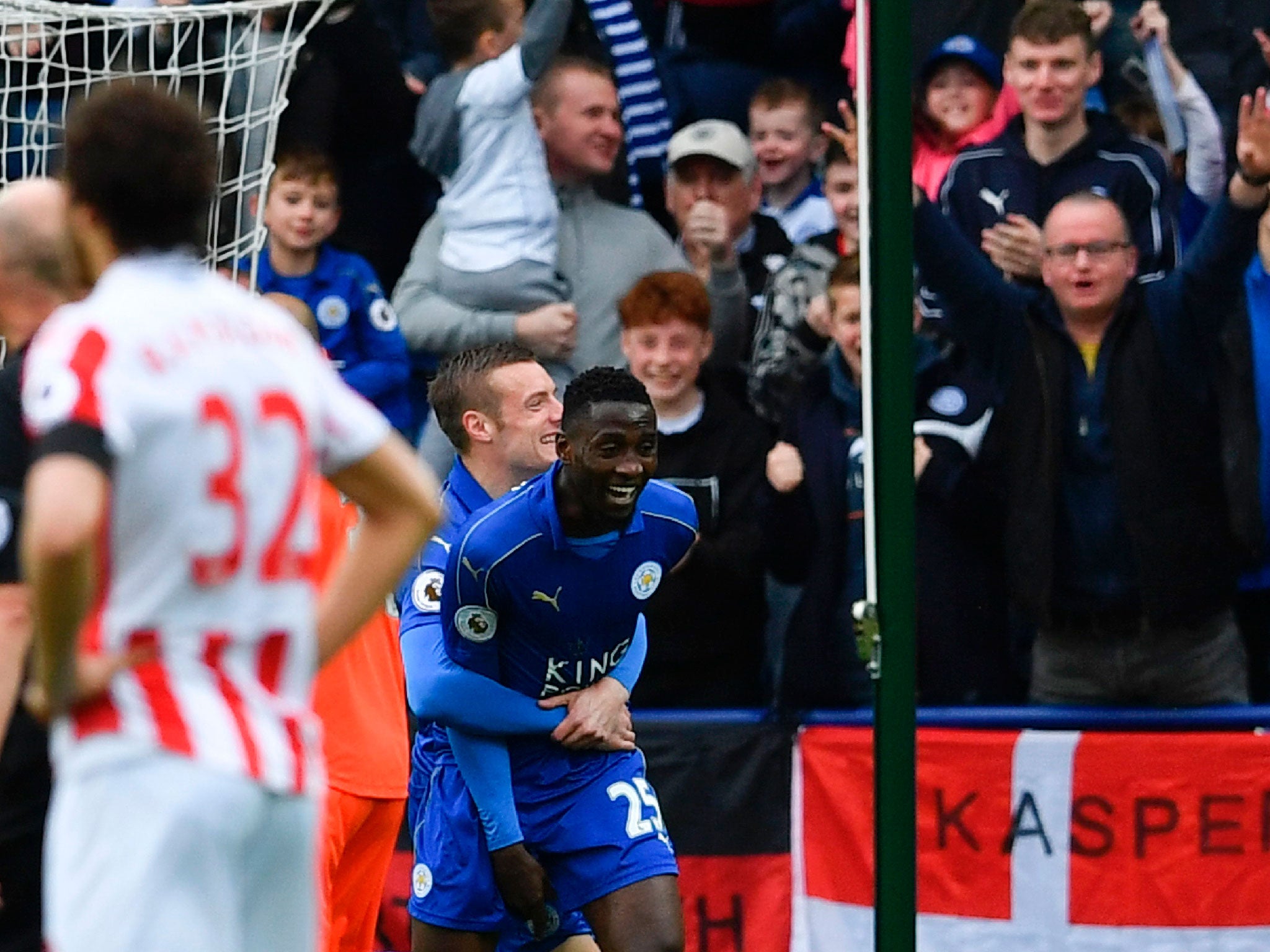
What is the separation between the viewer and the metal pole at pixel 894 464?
454 cm

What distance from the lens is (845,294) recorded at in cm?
679

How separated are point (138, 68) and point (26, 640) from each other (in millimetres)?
3677

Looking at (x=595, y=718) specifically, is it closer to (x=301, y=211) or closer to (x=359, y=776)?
(x=359, y=776)

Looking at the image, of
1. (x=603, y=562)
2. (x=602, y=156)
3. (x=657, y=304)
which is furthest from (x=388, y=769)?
(x=602, y=156)

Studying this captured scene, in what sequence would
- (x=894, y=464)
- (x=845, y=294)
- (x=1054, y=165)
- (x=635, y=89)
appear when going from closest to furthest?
(x=894, y=464) → (x=845, y=294) → (x=1054, y=165) → (x=635, y=89)

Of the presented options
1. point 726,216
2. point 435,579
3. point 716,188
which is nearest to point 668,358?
point 726,216

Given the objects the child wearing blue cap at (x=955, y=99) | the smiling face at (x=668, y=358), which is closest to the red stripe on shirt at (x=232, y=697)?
the smiling face at (x=668, y=358)

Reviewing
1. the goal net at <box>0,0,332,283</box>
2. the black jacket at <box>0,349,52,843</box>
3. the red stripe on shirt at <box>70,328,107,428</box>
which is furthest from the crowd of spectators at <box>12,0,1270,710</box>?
the red stripe on shirt at <box>70,328,107,428</box>

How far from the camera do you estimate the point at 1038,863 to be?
6.71 m

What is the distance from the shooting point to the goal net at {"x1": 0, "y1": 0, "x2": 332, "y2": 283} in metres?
6.40

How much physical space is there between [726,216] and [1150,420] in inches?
62.8

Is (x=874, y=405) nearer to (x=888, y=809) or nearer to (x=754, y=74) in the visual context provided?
(x=888, y=809)

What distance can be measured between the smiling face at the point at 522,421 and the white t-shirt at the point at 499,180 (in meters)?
1.64

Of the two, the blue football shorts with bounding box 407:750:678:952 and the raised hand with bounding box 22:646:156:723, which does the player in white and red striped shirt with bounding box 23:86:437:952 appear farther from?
the blue football shorts with bounding box 407:750:678:952
